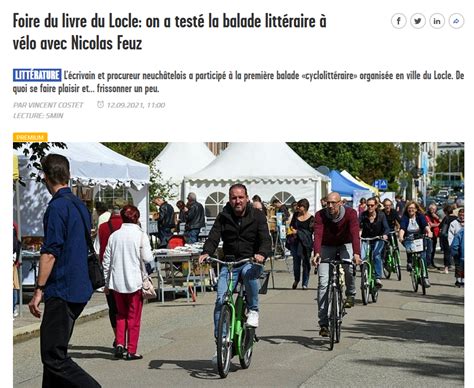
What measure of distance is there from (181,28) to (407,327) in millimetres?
8313

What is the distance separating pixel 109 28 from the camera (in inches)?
264

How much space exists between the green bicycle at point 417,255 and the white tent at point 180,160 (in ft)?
76.2

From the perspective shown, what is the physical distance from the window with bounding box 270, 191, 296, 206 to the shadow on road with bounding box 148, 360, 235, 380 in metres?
22.0

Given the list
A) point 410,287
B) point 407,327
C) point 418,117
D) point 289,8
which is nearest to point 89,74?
point 289,8

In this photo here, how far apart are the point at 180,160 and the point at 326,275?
30876 millimetres

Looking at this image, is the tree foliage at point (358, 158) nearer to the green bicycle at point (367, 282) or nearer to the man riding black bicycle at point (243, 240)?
the green bicycle at point (367, 282)

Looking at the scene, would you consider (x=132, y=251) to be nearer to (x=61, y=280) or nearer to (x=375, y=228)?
(x=61, y=280)

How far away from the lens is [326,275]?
12164 millimetres

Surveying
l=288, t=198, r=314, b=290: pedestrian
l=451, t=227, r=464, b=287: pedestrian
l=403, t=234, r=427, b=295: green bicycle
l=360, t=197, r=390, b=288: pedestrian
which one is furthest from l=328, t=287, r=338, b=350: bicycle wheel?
l=451, t=227, r=464, b=287: pedestrian

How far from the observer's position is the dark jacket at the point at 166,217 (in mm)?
29688

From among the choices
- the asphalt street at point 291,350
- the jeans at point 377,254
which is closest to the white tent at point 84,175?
the asphalt street at point 291,350

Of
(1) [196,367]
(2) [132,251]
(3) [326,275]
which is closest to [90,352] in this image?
(2) [132,251]

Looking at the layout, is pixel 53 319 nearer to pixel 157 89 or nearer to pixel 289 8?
pixel 157 89

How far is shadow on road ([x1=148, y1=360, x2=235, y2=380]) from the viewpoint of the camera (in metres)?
9.88
